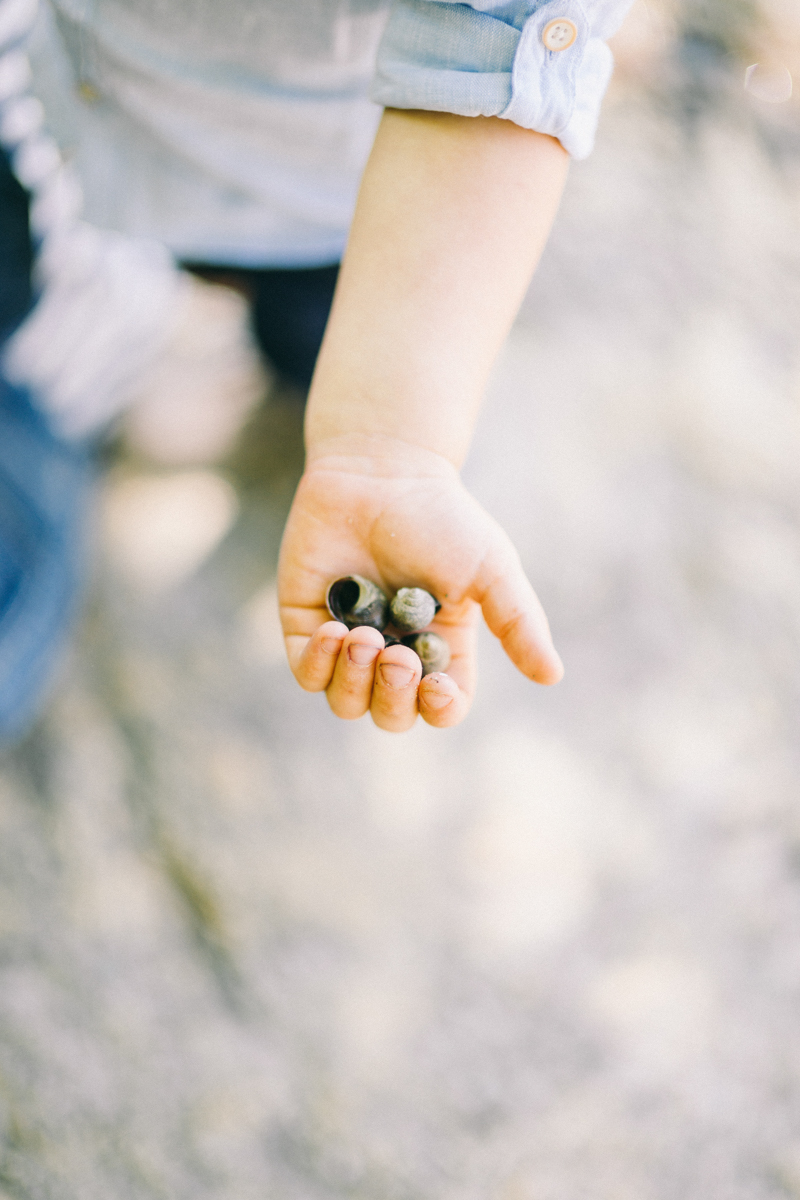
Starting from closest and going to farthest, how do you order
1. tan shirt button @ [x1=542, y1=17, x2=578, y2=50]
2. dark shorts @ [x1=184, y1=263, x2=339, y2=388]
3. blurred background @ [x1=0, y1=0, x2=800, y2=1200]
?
tan shirt button @ [x1=542, y1=17, x2=578, y2=50] → blurred background @ [x1=0, y1=0, x2=800, y2=1200] → dark shorts @ [x1=184, y1=263, x2=339, y2=388]

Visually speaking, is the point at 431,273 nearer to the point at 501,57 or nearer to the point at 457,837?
the point at 501,57

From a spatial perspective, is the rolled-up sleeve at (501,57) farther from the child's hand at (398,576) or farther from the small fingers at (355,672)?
the small fingers at (355,672)

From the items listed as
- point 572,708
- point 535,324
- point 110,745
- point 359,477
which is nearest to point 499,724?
A: point 572,708

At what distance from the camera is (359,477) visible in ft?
3.03

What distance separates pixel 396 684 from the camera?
2.69ft

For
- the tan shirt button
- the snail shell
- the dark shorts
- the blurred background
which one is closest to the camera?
the tan shirt button

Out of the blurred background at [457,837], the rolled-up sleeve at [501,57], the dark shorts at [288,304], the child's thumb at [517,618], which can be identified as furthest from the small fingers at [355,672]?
the dark shorts at [288,304]

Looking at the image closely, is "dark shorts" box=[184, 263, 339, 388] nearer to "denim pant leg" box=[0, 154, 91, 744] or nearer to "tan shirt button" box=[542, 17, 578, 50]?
"denim pant leg" box=[0, 154, 91, 744]

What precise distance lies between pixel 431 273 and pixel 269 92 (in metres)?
0.31

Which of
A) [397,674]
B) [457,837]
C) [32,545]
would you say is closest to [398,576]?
[397,674]

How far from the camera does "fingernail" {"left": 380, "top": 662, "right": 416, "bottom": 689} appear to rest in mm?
815

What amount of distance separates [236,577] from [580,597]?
0.71 m

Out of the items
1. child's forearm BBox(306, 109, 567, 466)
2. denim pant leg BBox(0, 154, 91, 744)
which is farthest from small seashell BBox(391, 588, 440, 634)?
denim pant leg BBox(0, 154, 91, 744)

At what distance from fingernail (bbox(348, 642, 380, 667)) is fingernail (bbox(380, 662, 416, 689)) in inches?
0.6
